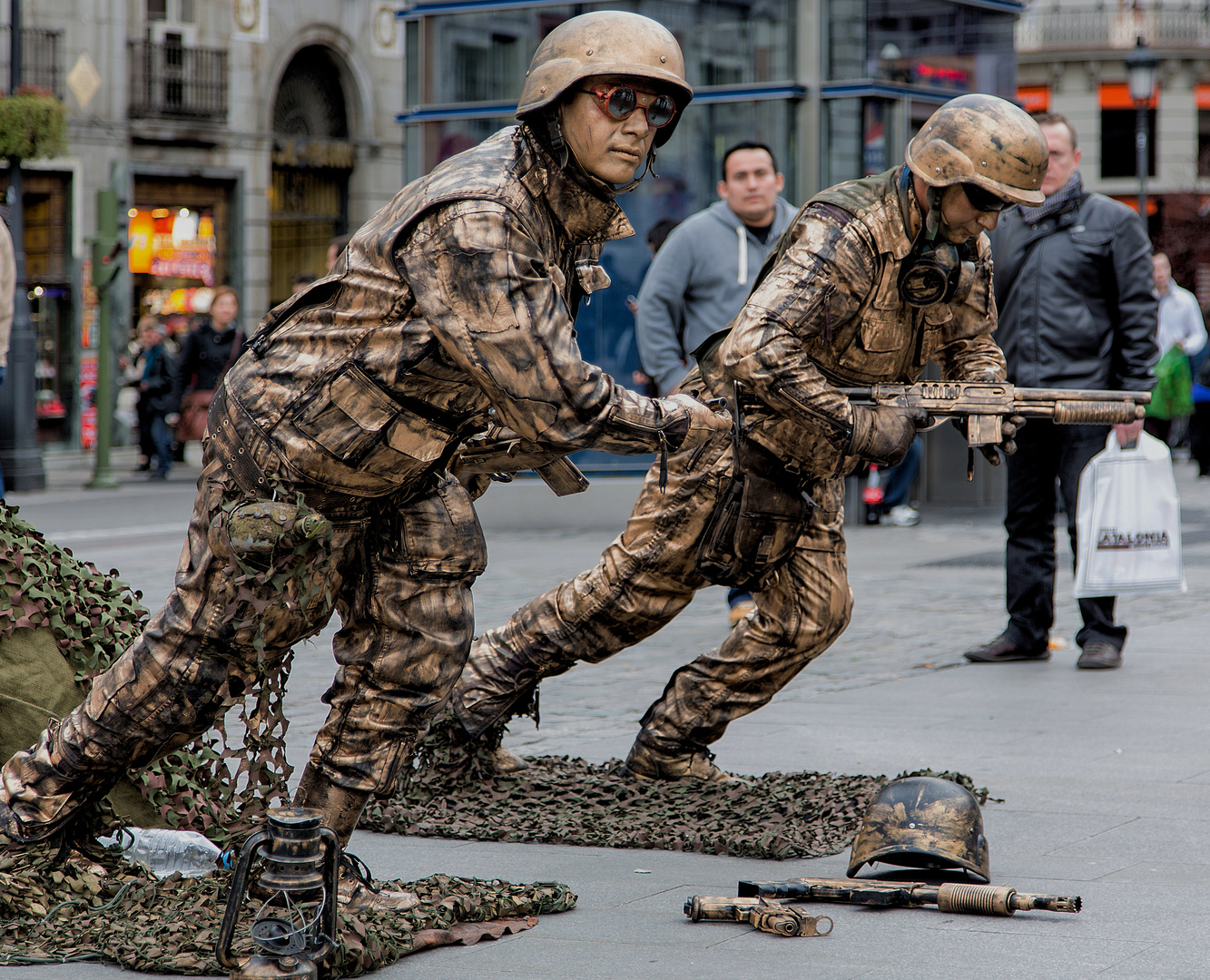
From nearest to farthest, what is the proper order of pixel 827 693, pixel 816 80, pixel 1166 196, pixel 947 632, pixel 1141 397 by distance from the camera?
pixel 1141 397 → pixel 827 693 → pixel 947 632 → pixel 816 80 → pixel 1166 196

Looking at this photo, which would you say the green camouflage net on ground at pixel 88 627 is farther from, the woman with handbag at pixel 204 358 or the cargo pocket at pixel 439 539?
the woman with handbag at pixel 204 358

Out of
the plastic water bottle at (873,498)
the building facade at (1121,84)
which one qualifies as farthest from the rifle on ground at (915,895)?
the building facade at (1121,84)

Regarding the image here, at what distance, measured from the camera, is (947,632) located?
8.41 m

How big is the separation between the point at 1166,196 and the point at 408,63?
30.0 metres

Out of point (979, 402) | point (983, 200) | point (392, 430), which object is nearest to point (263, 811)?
point (392, 430)

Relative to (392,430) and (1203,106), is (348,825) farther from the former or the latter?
(1203,106)

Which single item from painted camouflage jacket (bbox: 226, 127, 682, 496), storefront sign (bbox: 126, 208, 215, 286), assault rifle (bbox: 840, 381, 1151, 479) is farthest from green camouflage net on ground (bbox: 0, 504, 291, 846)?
storefront sign (bbox: 126, 208, 215, 286)

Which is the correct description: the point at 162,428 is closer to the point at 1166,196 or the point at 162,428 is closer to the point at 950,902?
the point at 950,902

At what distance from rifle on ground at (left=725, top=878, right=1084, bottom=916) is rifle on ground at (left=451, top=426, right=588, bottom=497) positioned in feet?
3.35

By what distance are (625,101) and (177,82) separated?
81.8 ft

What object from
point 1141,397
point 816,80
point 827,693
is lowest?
point 827,693

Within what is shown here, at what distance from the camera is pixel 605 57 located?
3471 millimetres

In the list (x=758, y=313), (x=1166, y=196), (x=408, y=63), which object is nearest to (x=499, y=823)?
(x=758, y=313)

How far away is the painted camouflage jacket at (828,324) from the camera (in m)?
4.51
